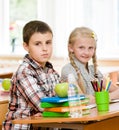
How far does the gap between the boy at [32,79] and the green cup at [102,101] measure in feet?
1.15

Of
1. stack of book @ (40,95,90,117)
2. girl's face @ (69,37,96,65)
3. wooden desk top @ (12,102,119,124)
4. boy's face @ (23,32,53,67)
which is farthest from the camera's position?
girl's face @ (69,37,96,65)

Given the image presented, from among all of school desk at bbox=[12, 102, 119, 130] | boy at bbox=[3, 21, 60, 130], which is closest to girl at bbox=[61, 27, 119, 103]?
boy at bbox=[3, 21, 60, 130]

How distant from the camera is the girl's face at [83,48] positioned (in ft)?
10.4

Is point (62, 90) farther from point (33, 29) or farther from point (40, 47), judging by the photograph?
point (33, 29)

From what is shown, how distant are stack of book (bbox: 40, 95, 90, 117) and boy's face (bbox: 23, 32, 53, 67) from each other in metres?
0.45

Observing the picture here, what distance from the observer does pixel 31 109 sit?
2668 millimetres

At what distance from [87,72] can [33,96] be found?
784mm

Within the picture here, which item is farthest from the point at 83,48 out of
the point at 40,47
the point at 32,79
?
the point at 32,79

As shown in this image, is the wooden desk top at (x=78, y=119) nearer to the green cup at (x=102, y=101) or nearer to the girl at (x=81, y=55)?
the green cup at (x=102, y=101)

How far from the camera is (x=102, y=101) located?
8.09ft

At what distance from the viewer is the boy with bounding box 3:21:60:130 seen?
263cm

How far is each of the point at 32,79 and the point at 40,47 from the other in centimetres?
23

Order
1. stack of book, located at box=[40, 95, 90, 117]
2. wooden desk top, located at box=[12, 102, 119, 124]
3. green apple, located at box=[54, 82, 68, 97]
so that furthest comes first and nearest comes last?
green apple, located at box=[54, 82, 68, 97]
stack of book, located at box=[40, 95, 90, 117]
wooden desk top, located at box=[12, 102, 119, 124]

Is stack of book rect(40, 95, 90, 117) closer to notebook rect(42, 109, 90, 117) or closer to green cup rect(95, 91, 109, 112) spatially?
notebook rect(42, 109, 90, 117)
